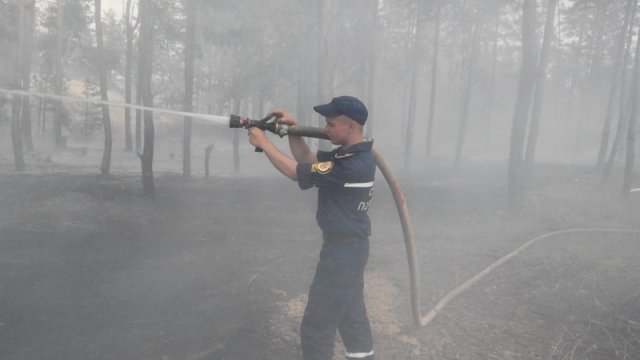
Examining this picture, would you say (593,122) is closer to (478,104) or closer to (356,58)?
(478,104)

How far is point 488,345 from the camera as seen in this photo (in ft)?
16.5

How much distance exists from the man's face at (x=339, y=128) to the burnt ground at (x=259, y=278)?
2.38 m

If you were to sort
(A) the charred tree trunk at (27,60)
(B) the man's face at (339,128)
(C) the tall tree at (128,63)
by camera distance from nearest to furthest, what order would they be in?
(B) the man's face at (339,128) → (A) the charred tree trunk at (27,60) → (C) the tall tree at (128,63)

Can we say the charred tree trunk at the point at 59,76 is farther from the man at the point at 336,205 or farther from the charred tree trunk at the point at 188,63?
the man at the point at 336,205

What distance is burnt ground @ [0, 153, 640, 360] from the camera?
16.2 feet

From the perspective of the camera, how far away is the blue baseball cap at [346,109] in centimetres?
360

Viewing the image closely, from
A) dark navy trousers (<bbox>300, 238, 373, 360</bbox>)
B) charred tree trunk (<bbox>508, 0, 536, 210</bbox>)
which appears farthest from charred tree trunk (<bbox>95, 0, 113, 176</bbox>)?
dark navy trousers (<bbox>300, 238, 373, 360</bbox>)

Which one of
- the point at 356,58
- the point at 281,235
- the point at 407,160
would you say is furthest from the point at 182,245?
the point at 356,58

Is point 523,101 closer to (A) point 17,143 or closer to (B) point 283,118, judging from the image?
(B) point 283,118

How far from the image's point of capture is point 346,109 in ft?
11.8

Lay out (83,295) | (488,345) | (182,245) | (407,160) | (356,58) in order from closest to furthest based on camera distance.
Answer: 1. (488,345)
2. (83,295)
3. (182,245)
4. (407,160)
5. (356,58)

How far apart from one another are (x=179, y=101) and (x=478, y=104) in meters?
32.1

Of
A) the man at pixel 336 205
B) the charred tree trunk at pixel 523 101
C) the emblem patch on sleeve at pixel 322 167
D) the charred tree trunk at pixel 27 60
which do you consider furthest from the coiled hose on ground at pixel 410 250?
the charred tree trunk at pixel 27 60

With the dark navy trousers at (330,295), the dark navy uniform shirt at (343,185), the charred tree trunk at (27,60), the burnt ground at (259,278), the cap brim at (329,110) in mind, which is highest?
the charred tree trunk at (27,60)
